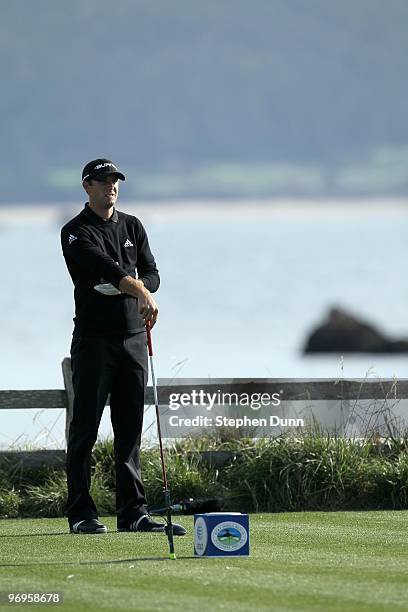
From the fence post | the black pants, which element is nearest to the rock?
the fence post

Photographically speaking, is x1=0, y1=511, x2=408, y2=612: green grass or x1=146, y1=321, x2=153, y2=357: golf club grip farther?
x1=146, y1=321, x2=153, y2=357: golf club grip

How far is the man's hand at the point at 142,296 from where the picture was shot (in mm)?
6715

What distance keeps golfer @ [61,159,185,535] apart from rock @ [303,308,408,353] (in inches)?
142

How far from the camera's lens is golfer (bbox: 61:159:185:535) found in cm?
714

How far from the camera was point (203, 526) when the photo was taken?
5.82 meters

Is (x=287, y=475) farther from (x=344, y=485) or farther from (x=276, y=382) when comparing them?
(x=276, y=382)

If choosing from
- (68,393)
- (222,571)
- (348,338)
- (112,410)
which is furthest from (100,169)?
(348,338)

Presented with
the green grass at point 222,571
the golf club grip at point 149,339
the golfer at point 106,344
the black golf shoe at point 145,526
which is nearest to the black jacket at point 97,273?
the golfer at point 106,344

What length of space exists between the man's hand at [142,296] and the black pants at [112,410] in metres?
0.46

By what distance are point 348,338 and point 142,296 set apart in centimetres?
755

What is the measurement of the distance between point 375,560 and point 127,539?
5.05 ft

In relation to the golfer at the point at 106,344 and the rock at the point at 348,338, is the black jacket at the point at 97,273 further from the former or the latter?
the rock at the point at 348,338

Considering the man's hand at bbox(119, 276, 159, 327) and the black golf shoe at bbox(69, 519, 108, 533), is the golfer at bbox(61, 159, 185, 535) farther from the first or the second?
the man's hand at bbox(119, 276, 159, 327)

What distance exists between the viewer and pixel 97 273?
275 inches
